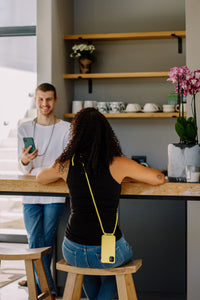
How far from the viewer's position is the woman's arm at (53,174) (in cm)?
195

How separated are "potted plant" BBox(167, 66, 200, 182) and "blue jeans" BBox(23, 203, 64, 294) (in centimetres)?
110

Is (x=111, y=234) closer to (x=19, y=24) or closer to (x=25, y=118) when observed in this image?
(x=25, y=118)

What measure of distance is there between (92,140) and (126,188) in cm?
30

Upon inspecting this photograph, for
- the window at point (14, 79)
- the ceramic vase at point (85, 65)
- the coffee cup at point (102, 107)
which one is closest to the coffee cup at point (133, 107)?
the coffee cup at point (102, 107)

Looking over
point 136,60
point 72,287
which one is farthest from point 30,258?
point 136,60

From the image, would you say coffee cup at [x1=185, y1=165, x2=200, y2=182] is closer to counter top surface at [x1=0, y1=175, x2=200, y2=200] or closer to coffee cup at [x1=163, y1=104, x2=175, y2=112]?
counter top surface at [x1=0, y1=175, x2=200, y2=200]

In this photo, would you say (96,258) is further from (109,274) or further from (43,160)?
(43,160)

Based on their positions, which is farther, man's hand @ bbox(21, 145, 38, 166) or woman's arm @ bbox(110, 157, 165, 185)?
man's hand @ bbox(21, 145, 38, 166)

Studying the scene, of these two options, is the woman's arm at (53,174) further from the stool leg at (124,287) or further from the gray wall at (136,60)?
the gray wall at (136,60)

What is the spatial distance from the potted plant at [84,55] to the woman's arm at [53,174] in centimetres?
226

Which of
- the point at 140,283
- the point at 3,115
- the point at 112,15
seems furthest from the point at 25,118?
the point at 140,283

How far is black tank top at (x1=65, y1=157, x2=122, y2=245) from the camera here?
6.07 feet

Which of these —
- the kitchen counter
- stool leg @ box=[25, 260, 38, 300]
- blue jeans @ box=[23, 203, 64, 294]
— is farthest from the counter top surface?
blue jeans @ box=[23, 203, 64, 294]

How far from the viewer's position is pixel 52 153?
3.06 meters
